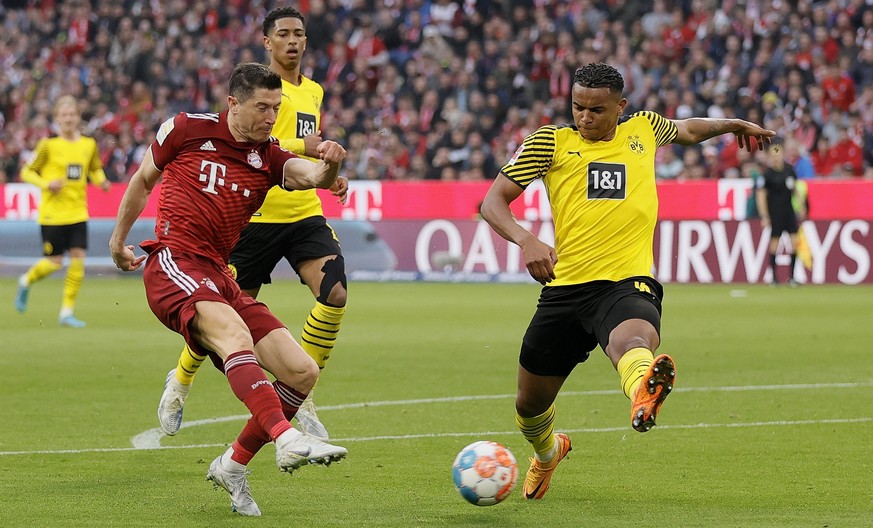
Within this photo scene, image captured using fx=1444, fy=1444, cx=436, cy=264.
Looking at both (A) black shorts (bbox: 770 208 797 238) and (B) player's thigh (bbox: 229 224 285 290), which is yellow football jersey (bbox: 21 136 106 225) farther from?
(A) black shorts (bbox: 770 208 797 238)

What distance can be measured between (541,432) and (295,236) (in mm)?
2723

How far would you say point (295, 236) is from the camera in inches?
352

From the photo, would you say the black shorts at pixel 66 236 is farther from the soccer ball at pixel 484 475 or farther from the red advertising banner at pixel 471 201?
the soccer ball at pixel 484 475

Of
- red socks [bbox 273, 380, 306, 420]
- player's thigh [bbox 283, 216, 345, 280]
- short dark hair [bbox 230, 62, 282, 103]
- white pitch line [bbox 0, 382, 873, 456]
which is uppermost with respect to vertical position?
short dark hair [bbox 230, 62, 282, 103]

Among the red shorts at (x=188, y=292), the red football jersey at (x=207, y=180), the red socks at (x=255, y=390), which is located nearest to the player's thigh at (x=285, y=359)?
the red shorts at (x=188, y=292)

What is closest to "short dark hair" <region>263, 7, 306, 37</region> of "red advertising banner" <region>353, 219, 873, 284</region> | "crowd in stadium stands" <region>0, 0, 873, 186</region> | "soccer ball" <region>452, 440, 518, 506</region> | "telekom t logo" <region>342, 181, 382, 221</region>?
"soccer ball" <region>452, 440, 518, 506</region>

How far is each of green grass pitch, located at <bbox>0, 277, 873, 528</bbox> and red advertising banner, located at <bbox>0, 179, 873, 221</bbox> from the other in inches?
228

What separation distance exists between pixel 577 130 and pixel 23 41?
2865cm

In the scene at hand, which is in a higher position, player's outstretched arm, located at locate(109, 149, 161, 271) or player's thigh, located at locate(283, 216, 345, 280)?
player's outstretched arm, located at locate(109, 149, 161, 271)

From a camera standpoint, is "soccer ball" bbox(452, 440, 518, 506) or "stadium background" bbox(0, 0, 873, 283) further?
"stadium background" bbox(0, 0, 873, 283)

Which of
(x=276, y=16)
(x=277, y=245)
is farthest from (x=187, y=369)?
(x=276, y=16)

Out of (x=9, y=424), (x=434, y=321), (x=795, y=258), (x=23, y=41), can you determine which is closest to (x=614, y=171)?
(x=9, y=424)

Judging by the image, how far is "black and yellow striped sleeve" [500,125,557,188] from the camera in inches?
263

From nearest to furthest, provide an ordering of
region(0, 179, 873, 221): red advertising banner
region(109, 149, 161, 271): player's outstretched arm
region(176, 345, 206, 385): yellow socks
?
region(109, 149, 161, 271): player's outstretched arm → region(176, 345, 206, 385): yellow socks → region(0, 179, 873, 221): red advertising banner
